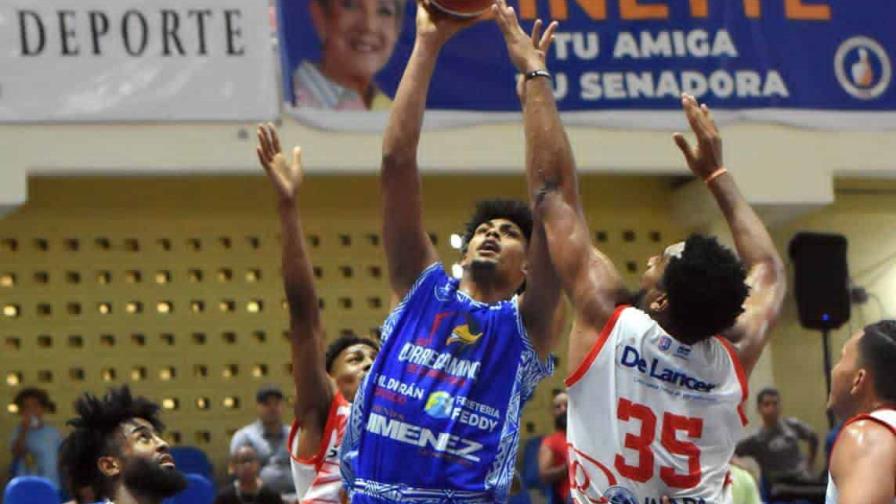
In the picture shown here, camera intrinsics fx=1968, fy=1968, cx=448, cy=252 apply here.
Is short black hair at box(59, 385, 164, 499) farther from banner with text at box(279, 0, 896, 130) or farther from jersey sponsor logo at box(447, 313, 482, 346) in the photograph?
banner with text at box(279, 0, 896, 130)

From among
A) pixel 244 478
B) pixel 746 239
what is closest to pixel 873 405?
pixel 746 239

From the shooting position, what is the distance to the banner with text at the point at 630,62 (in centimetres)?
1478

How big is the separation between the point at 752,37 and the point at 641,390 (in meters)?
9.95

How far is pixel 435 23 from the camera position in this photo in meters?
6.14

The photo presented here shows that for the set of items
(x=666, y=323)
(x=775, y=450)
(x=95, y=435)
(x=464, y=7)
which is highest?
(x=464, y=7)

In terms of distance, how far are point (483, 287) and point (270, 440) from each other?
7550 millimetres

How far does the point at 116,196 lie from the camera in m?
16.2

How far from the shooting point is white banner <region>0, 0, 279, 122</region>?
14.3 metres

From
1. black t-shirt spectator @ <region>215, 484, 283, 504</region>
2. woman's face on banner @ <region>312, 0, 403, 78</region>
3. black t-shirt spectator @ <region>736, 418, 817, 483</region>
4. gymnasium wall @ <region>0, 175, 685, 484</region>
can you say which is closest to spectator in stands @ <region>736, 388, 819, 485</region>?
black t-shirt spectator @ <region>736, 418, 817, 483</region>

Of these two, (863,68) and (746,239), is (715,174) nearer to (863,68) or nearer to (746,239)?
(746,239)

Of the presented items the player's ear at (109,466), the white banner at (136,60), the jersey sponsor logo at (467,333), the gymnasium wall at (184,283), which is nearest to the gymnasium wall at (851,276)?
the gymnasium wall at (184,283)

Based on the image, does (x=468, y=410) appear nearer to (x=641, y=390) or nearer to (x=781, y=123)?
(x=641, y=390)

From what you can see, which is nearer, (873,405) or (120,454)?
(873,405)

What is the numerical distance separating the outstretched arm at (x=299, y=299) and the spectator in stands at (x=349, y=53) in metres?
7.49
